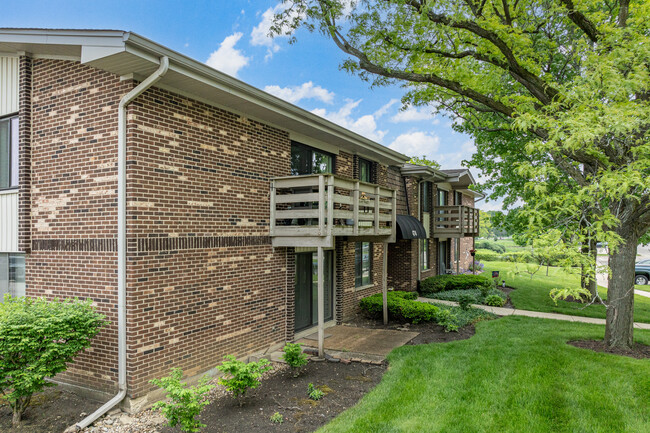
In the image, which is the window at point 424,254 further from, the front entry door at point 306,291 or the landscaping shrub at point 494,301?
the front entry door at point 306,291

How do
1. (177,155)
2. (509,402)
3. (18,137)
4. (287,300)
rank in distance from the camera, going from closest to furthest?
(509,402) → (177,155) → (18,137) → (287,300)

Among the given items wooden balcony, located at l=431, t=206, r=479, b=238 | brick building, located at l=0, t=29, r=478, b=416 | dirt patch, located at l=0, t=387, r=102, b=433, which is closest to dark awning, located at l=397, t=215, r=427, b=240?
wooden balcony, located at l=431, t=206, r=479, b=238

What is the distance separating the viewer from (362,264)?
1265 cm

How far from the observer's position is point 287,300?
8.91m

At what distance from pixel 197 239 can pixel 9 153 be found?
408 cm

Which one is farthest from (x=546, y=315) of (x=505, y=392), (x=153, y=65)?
(x=153, y=65)

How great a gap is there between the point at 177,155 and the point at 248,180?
1724 mm

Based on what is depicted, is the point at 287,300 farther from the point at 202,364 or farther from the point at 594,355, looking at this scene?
the point at 594,355

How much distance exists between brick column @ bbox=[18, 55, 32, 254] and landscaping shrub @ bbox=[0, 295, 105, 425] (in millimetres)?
1634

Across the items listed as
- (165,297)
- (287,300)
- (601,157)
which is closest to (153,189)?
(165,297)

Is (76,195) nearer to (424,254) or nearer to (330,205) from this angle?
(330,205)

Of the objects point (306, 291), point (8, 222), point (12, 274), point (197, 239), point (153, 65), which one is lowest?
point (306, 291)

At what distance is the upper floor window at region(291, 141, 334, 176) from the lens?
9.55 metres

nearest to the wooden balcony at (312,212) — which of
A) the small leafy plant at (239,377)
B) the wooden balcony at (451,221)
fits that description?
the small leafy plant at (239,377)
